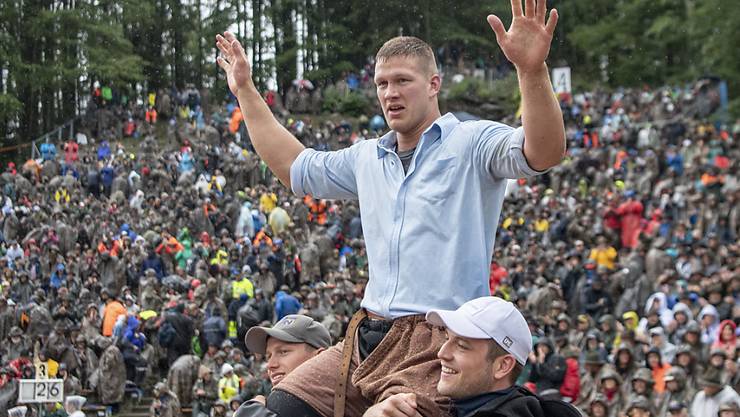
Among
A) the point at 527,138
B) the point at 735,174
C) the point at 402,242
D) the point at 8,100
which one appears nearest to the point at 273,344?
the point at 402,242

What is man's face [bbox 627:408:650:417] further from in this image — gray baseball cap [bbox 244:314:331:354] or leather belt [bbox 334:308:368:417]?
leather belt [bbox 334:308:368:417]

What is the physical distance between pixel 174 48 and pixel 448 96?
11.6 m

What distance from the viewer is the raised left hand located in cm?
335

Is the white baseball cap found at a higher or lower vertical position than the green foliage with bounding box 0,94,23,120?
lower

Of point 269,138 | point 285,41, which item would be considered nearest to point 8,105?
point 285,41

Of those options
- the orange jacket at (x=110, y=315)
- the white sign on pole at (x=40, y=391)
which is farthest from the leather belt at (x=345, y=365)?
the orange jacket at (x=110, y=315)

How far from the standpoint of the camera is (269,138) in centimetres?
427

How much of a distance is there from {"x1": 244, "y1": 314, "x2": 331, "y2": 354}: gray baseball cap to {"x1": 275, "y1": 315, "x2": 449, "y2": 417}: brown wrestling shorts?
1.05m

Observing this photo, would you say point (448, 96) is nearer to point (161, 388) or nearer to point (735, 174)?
point (735, 174)

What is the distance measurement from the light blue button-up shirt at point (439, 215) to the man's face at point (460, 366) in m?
0.17

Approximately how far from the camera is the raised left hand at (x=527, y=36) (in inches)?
132

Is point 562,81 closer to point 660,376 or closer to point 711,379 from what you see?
point 660,376

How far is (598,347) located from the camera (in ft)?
47.2

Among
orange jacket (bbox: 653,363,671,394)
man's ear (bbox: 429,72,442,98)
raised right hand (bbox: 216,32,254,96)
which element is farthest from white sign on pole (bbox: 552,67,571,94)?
man's ear (bbox: 429,72,442,98)
